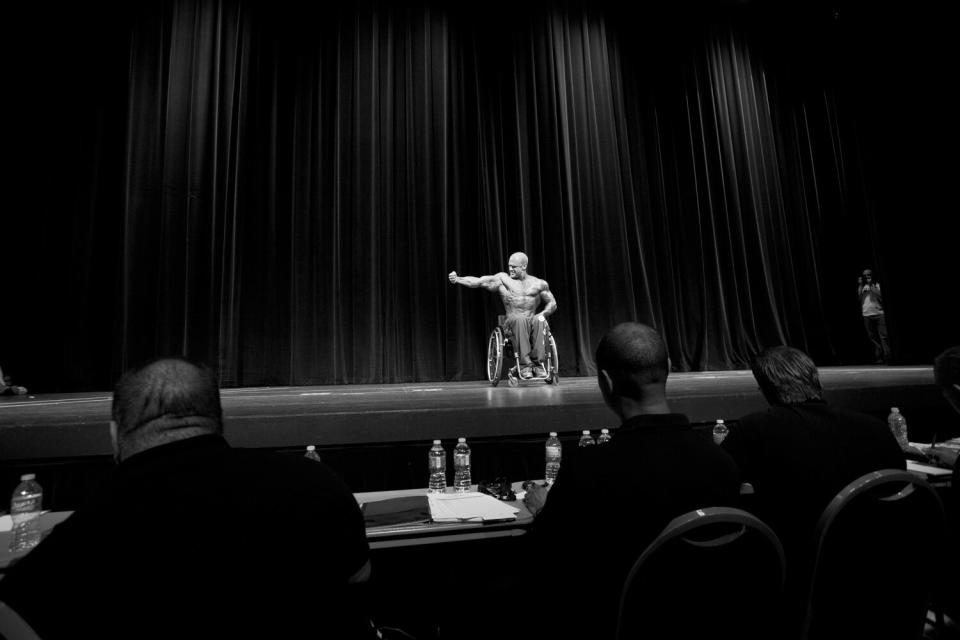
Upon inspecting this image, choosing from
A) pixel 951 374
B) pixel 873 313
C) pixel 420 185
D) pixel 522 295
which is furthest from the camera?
pixel 873 313

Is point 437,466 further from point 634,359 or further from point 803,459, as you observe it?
point 803,459

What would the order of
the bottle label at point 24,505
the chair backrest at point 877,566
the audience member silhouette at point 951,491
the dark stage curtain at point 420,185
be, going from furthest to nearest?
1. the dark stage curtain at point 420,185
2. the bottle label at point 24,505
3. the audience member silhouette at point 951,491
4. the chair backrest at point 877,566

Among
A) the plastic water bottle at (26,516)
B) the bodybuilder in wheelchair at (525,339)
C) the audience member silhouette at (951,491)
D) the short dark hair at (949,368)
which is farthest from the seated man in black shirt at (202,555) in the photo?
the bodybuilder in wheelchair at (525,339)

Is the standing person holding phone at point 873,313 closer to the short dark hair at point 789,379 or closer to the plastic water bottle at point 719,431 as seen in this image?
the plastic water bottle at point 719,431

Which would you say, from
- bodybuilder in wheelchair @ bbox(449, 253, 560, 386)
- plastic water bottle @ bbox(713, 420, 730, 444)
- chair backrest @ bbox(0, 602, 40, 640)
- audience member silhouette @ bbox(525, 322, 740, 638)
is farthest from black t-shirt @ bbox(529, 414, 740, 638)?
bodybuilder in wheelchair @ bbox(449, 253, 560, 386)

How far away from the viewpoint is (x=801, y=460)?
3.67 ft

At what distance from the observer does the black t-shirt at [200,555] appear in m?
0.59

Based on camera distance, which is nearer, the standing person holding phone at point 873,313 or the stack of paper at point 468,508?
the stack of paper at point 468,508

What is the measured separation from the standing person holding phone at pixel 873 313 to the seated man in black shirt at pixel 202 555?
752 centimetres

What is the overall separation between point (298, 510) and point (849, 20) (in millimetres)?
7816

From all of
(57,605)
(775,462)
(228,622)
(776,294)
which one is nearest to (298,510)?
(228,622)

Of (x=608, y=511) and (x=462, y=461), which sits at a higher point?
(x=608, y=511)

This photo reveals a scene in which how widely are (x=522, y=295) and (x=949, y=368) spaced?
3.12 metres

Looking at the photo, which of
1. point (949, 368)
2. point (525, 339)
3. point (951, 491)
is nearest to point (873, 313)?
point (525, 339)
